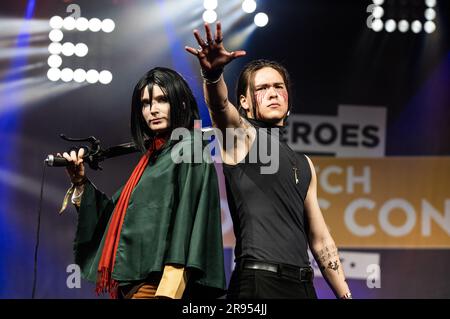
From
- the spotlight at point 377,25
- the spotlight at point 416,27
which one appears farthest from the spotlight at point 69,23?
the spotlight at point 416,27

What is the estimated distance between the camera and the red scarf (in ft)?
8.12

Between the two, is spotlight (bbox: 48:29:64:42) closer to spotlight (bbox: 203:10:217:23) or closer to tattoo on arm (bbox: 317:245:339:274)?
spotlight (bbox: 203:10:217:23)

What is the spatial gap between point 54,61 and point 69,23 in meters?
0.31

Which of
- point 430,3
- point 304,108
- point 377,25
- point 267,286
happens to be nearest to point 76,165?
point 267,286

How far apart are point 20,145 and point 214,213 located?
3343 millimetres

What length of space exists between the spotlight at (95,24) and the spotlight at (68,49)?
0.20 m

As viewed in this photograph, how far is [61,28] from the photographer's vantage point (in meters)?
5.61

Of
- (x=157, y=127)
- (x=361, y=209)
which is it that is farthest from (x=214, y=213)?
(x=361, y=209)

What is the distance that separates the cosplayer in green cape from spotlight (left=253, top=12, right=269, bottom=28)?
10.3 ft

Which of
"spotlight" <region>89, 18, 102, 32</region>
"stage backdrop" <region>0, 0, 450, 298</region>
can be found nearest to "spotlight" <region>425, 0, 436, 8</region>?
"stage backdrop" <region>0, 0, 450, 298</region>

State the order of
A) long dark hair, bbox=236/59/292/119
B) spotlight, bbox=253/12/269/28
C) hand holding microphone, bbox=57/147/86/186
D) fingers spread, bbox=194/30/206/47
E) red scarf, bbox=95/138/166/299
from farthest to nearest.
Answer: spotlight, bbox=253/12/269/28 → long dark hair, bbox=236/59/292/119 → hand holding microphone, bbox=57/147/86/186 → red scarf, bbox=95/138/166/299 → fingers spread, bbox=194/30/206/47

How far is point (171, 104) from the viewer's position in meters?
2.59
